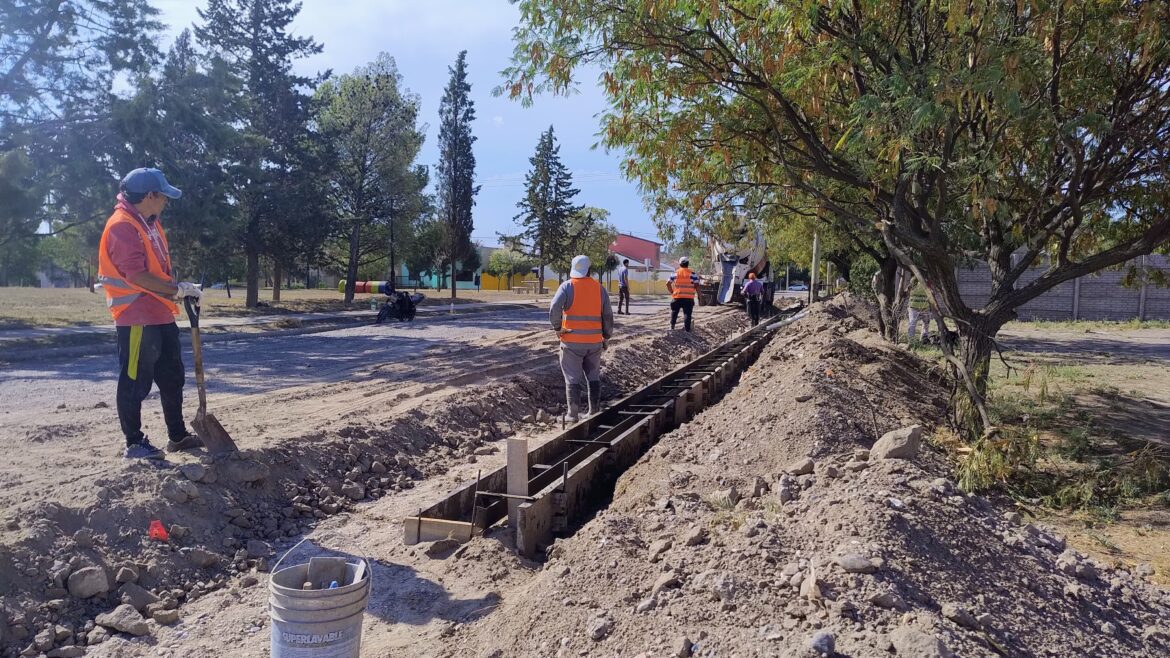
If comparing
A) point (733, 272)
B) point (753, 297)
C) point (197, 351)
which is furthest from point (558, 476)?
point (733, 272)

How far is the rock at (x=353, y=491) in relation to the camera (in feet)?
19.7

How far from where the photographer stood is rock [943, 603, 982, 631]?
308 cm

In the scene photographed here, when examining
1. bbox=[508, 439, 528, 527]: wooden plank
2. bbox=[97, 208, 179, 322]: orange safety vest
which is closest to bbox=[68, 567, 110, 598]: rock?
bbox=[97, 208, 179, 322]: orange safety vest

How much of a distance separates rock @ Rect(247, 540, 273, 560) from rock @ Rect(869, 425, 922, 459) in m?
3.89

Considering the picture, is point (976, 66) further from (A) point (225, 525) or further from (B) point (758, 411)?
(A) point (225, 525)

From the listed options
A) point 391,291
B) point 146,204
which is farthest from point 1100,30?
point 391,291

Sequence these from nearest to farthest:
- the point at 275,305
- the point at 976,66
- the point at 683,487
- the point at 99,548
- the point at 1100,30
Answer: the point at 99,548, the point at 683,487, the point at 976,66, the point at 1100,30, the point at 275,305

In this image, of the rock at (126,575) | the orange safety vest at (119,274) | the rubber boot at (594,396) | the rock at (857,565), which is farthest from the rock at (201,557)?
the rubber boot at (594,396)

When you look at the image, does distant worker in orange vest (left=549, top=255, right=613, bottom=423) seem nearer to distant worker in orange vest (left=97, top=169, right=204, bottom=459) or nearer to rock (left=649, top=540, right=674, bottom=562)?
distant worker in orange vest (left=97, top=169, right=204, bottom=459)

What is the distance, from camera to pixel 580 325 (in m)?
8.02

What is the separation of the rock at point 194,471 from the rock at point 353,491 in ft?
3.59

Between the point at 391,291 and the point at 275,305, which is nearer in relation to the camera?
the point at 391,291

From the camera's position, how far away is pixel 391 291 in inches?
833

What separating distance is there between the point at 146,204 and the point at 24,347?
1054cm
